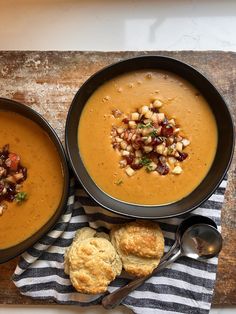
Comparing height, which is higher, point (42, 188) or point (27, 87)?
point (27, 87)

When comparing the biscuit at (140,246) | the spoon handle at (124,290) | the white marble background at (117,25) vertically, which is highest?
the white marble background at (117,25)

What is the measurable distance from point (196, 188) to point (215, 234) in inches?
11.4

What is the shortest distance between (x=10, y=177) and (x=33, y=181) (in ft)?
0.40

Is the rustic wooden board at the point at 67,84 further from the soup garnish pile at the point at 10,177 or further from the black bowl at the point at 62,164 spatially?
the soup garnish pile at the point at 10,177

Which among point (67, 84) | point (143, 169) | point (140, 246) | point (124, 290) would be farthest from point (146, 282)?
point (67, 84)

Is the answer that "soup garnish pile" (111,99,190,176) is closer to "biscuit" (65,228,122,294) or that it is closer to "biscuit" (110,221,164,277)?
"biscuit" (110,221,164,277)

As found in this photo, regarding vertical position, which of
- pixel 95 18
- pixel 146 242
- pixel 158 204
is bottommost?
pixel 146 242

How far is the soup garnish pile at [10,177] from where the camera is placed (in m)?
2.49

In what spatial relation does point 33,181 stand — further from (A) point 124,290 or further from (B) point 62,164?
(A) point 124,290

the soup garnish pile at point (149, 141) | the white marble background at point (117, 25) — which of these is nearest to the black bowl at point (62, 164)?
the soup garnish pile at point (149, 141)

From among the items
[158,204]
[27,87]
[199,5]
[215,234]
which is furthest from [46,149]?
[199,5]

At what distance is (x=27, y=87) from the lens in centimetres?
273

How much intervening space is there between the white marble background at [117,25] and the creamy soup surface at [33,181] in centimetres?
60

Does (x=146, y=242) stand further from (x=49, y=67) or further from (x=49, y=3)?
(x=49, y=3)
